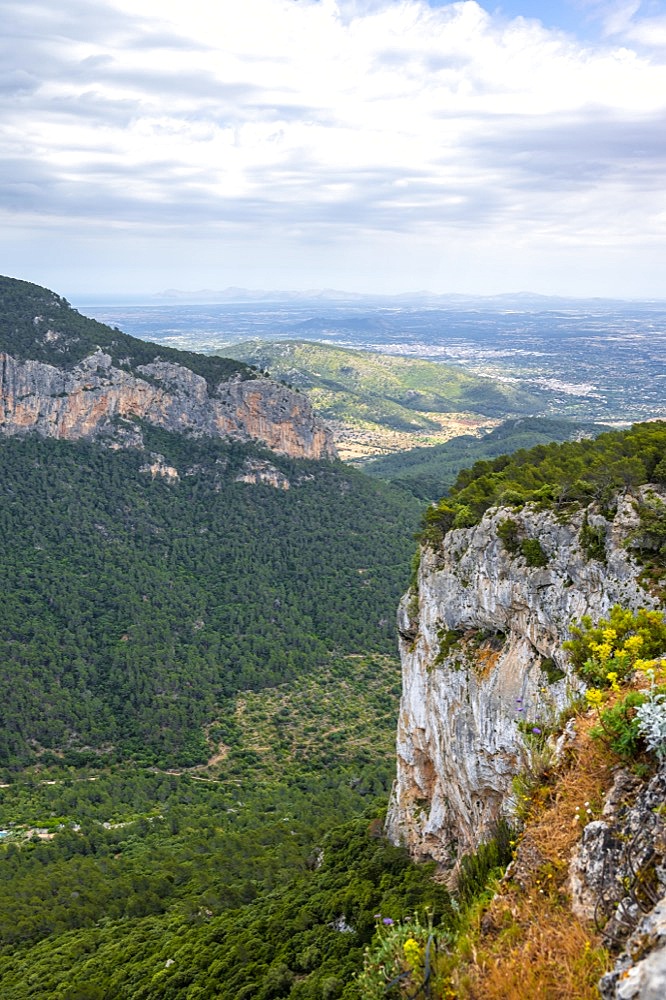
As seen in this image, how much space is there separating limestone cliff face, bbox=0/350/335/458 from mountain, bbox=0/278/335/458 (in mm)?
166

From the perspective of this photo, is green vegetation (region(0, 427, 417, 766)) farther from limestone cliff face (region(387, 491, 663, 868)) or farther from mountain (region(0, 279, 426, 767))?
limestone cliff face (region(387, 491, 663, 868))

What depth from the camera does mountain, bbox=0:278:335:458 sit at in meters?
112

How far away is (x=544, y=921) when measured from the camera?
8.98m

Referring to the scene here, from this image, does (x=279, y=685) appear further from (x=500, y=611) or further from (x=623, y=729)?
(x=623, y=729)

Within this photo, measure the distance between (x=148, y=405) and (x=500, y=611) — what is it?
10392cm

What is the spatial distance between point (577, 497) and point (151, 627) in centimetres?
7336

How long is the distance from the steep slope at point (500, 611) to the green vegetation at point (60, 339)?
9939 centimetres

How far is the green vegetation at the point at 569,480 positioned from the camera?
25.8 m

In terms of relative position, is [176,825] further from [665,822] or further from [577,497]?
[665,822]

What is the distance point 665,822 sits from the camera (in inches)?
332

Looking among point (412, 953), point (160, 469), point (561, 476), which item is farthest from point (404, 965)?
point (160, 469)

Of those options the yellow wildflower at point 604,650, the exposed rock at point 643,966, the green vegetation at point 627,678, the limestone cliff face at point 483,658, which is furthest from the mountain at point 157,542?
the exposed rock at point 643,966

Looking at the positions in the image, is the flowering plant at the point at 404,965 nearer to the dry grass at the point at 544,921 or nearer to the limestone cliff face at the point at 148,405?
the dry grass at the point at 544,921

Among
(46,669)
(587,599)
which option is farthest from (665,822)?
(46,669)
